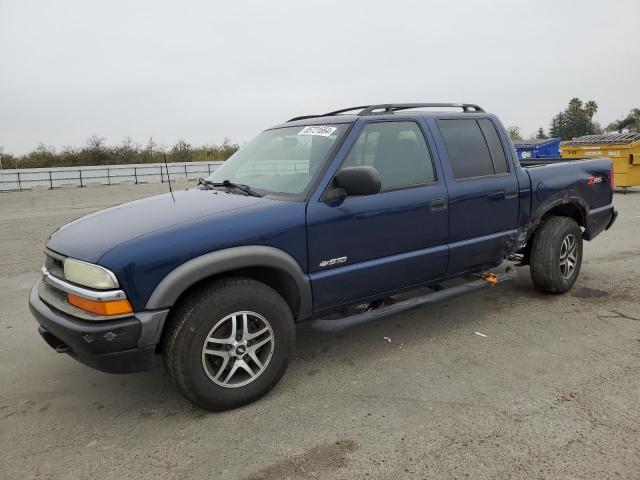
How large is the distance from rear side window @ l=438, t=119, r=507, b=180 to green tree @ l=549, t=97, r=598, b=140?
75.8 meters

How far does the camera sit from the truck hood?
279cm

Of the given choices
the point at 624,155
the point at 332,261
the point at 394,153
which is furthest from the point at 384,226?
the point at 624,155

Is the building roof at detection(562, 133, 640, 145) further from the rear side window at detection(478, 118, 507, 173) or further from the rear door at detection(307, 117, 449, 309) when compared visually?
the rear door at detection(307, 117, 449, 309)

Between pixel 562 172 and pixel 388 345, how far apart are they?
8.27 ft

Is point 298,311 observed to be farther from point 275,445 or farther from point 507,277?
point 507,277

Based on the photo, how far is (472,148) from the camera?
416 centimetres

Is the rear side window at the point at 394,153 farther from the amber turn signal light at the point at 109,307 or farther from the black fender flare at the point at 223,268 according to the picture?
the amber turn signal light at the point at 109,307

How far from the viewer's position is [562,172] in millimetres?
4777

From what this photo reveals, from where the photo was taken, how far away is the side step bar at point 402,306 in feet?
11.0

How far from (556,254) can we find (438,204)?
1.73 metres

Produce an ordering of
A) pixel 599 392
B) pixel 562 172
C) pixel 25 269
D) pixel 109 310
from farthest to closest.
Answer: pixel 25 269 → pixel 562 172 → pixel 599 392 → pixel 109 310

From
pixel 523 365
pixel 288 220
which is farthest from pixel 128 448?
pixel 523 365

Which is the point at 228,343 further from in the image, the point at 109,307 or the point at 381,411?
the point at 381,411

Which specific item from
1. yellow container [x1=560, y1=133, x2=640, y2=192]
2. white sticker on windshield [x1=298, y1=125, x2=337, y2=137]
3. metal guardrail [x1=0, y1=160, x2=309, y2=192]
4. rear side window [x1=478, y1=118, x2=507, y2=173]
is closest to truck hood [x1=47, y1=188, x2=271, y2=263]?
white sticker on windshield [x1=298, y1=125, x2=337, y2=137]
